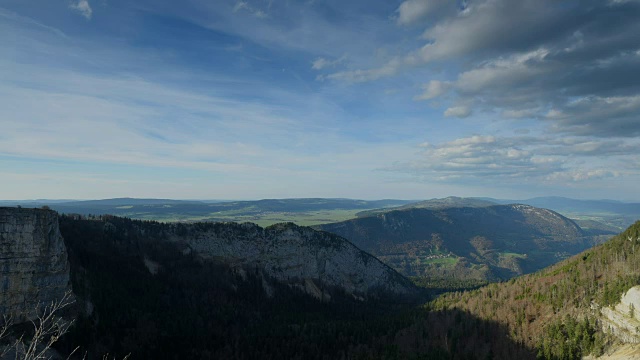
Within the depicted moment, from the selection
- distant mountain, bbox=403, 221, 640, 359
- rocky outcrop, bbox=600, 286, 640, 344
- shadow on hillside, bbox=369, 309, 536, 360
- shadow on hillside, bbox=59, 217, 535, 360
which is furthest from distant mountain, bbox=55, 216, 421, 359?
rocky outcrop, bbox=600, 286, 640, 344

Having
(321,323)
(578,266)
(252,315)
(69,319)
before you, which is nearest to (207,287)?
(252,315)

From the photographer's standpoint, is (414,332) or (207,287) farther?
(207,287)

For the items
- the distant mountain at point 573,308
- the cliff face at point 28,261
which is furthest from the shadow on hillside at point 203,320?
the cliff face at point 28,261

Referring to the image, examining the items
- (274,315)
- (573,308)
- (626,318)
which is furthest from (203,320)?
(626,318)

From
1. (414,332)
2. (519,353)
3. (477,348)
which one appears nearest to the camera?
(519,353)

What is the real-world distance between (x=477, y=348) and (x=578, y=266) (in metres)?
60.6

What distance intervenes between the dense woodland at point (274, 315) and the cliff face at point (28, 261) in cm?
1745

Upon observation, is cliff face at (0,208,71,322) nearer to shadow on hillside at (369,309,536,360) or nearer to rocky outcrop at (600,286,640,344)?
shadow on hillside at (369,309,536,360)

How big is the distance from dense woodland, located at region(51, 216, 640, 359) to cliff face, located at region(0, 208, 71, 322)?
57.3 feet

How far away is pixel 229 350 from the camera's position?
130250 mm

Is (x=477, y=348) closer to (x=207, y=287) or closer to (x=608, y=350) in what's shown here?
(x=608, y=350)

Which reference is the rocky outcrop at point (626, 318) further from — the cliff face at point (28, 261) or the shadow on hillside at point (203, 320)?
the cliff face at point (28, 261)

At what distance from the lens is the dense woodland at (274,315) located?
114562 millimetres

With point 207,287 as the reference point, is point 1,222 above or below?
above
